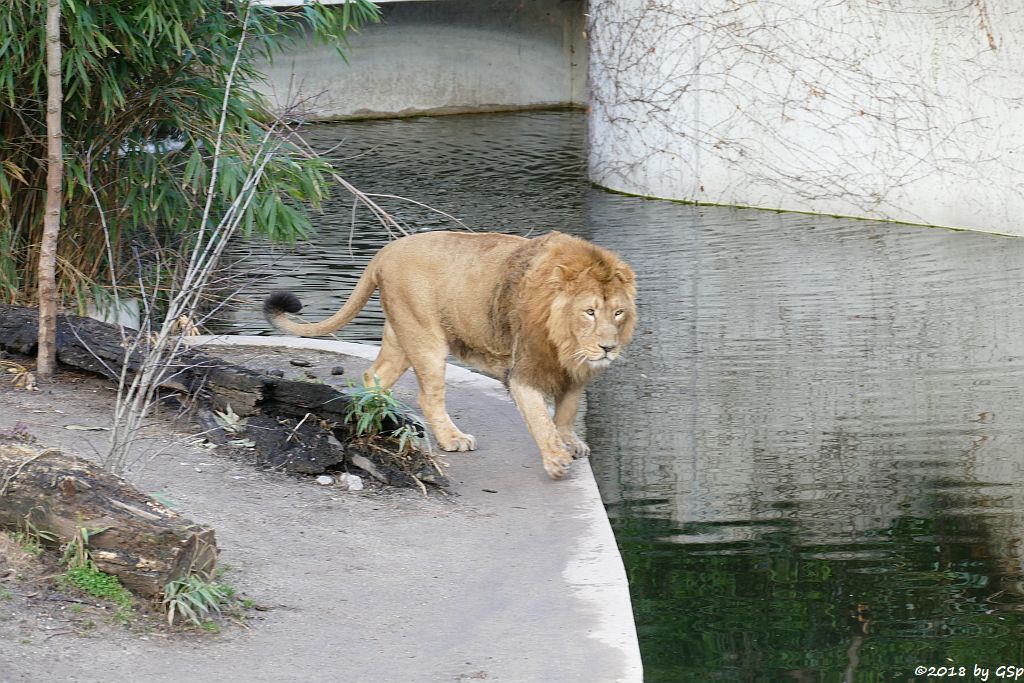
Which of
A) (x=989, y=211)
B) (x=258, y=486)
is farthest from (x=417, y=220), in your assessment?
(x=258, y=486)

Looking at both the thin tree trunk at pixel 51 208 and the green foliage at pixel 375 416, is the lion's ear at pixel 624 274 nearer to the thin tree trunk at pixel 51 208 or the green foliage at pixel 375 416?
the green foliage at pixel 375 416

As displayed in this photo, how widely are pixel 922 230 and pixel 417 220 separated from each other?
4594 millimetres

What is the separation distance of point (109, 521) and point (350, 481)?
1.55 meters

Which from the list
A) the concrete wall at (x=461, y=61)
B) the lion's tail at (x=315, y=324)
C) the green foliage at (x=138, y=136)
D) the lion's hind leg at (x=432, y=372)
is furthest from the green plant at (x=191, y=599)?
the concrete wall at (x=461, y=61)

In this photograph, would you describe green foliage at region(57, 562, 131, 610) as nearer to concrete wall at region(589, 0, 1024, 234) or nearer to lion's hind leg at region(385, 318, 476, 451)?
lion's hind leg at region(385, 318, 476, 451)

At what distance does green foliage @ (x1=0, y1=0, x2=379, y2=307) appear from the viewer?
642cm

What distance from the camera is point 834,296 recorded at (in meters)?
9.40

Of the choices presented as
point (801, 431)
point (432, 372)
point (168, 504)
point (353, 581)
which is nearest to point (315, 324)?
point (432, 372)

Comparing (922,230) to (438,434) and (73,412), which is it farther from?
(73,412)

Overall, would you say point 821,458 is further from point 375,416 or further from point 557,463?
point 375,416

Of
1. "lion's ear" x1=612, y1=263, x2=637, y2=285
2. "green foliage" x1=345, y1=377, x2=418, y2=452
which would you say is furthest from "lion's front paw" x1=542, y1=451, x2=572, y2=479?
"lion's ear" x1=612, y1=263, x2=637, y2=285

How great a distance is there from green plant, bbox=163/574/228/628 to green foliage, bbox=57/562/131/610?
137 millimetres

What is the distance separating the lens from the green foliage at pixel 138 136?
6.42m

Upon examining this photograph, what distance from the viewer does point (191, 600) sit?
13.0 ft
